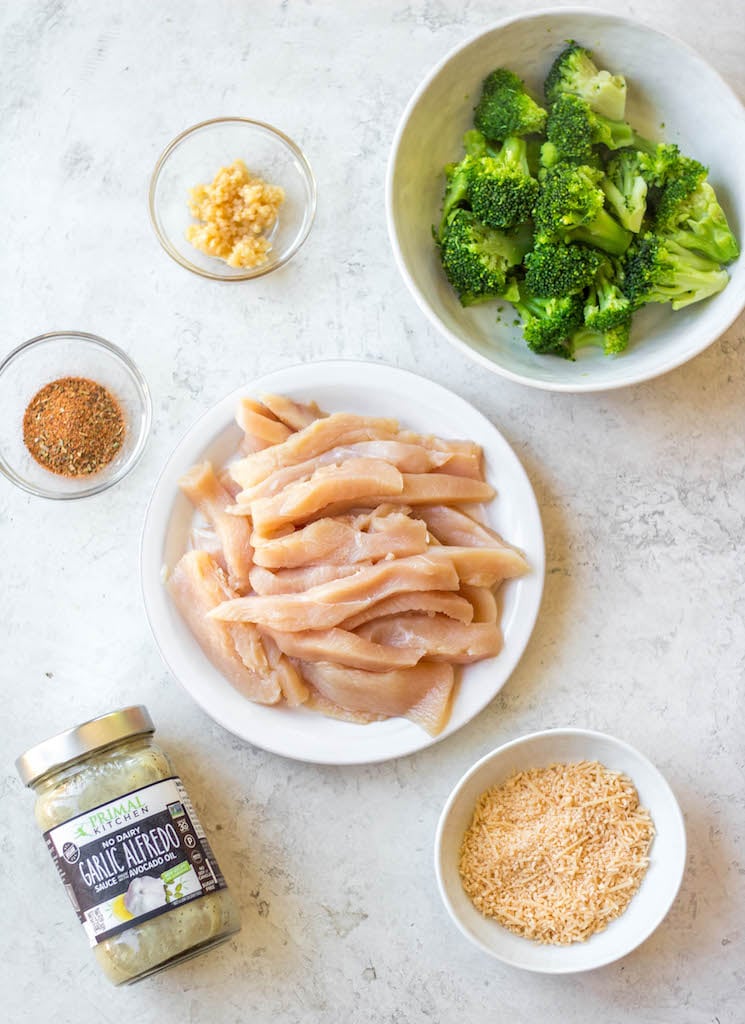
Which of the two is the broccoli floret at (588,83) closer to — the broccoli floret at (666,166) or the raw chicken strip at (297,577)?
the broccoli floret at (666,166)

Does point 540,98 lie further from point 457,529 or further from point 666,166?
point 457,529

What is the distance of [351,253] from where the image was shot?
7.37 ft

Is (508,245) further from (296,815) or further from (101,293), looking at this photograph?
(296,815)

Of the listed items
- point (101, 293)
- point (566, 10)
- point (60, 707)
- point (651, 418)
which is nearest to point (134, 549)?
point (60, 707)

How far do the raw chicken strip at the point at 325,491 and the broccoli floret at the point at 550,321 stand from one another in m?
0.42

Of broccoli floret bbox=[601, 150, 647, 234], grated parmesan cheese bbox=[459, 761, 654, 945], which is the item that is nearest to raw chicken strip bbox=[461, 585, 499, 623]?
grated parmesan cheese bbox=[459, 761, 654, 945]

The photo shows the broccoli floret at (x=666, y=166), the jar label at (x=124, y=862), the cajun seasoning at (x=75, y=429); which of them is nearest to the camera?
the jar label at (x=124, y=862)

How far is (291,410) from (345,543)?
32 centimetres

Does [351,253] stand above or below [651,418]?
above

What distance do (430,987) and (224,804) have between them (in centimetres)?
62

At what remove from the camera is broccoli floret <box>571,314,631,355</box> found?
2.06 m

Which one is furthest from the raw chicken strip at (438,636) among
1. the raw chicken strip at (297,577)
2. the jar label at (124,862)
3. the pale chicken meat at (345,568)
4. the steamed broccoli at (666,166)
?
the steamed broccoli at (666,166)

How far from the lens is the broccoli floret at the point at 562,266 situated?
1.98 meters

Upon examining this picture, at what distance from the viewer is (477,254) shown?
6.68ft
